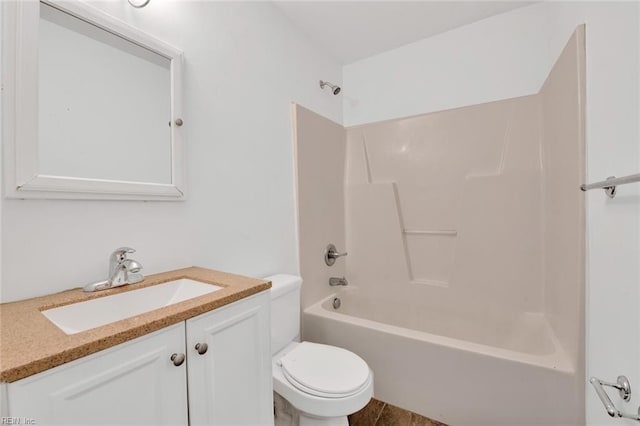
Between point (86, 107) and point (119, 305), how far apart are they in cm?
71

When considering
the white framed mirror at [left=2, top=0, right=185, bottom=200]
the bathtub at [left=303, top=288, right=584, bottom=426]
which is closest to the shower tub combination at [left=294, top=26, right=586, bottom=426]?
the bathtub at [left=303, top=288, right=584, bottom=426]

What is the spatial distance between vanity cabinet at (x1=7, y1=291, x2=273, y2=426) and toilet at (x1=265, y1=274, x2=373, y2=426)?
188 mm

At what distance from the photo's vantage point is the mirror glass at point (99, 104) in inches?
34.4

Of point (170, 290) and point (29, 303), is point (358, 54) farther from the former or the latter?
point (29, 303)

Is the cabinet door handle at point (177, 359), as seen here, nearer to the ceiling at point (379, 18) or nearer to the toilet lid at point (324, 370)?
the toilet lid at point (324, 370)

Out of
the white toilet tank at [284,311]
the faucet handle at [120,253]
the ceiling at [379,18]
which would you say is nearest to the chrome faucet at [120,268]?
the faucet handle at [120,253]

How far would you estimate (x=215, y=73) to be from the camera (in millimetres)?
1401

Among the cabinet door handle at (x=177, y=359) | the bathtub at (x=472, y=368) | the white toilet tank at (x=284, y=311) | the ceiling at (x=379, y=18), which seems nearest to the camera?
the cabinet door handle at (x=177, y=359)

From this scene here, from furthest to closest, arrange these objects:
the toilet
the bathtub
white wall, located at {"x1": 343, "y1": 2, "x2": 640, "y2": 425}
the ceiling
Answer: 1. the ceiling
2. the bathtub
3. the toilet
4. white wall, located at {"x1": 343, "y1": 2, "x2": 640, "y2": 425}

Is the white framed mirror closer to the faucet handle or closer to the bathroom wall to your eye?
the faucet handle

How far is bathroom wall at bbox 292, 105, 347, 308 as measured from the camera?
196cm

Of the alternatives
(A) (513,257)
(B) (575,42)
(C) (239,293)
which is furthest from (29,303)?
(A) (513,257)

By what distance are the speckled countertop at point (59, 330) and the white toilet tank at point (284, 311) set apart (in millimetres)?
511

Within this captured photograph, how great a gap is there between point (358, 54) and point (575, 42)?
Answer: 1.56m
